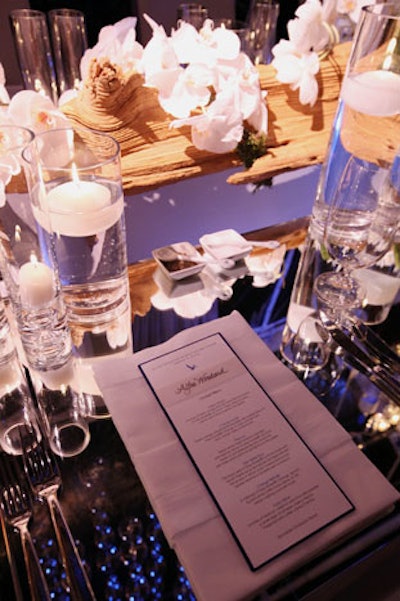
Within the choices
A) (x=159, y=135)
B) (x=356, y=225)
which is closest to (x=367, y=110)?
(x=356, y=225)

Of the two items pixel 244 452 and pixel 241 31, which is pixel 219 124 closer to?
pixel 241 31

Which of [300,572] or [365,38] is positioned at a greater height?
[365,38]

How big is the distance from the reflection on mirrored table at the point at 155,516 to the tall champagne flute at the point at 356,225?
0.09 metres

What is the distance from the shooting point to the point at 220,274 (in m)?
0.84

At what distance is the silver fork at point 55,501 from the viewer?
44cm

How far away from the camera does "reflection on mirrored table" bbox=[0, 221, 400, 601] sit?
0.45 m

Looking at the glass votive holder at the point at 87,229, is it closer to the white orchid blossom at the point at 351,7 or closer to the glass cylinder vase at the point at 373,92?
the glass cylinder vase at the point at 373,92

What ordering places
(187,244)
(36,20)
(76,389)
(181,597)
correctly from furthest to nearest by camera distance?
(36,20)
(187,244)
(76,389)
(181,597)

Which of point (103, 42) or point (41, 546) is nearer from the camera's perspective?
point (41, 546)

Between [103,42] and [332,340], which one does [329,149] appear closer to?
[332,340]

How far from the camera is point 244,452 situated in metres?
0.52

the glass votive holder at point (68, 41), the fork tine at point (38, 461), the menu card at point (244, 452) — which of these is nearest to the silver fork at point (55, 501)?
the fork tine at point (38, 461)

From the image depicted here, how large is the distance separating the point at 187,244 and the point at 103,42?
1.28ft

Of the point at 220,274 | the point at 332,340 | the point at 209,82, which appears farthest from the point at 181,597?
the point at 209,82
